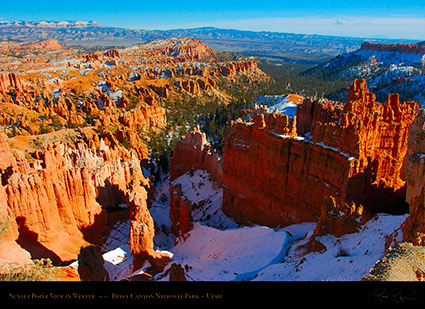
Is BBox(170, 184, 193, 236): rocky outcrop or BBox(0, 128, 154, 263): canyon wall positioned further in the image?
BBox(170, 184, 193, 236): rocky outcrop

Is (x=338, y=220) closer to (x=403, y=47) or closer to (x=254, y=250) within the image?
(x=254, y=250)
